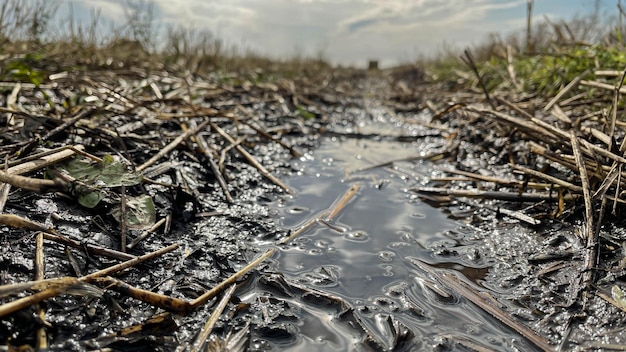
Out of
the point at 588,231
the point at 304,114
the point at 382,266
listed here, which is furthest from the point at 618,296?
the point at 304,114

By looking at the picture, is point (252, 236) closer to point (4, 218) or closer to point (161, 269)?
point (161, 269)

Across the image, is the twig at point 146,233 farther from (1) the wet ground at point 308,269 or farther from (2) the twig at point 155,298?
(2) the twig at point 155,298

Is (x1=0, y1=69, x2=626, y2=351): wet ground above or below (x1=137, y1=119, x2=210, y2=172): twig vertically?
below

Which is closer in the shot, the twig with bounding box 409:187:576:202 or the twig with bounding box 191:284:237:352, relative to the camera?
the twig with bounding box 191:284:237:352

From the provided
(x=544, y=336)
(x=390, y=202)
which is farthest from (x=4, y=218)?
(x=390, y=202)

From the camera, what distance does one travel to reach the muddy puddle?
1.31 metres

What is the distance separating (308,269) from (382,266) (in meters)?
0.33

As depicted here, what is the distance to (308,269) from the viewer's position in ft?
5.60

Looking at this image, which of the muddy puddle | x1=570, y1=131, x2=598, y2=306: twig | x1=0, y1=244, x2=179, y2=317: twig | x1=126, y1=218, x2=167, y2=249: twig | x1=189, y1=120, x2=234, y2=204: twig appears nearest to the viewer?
x1=0, y1=244, x2=179, y2=317: twig

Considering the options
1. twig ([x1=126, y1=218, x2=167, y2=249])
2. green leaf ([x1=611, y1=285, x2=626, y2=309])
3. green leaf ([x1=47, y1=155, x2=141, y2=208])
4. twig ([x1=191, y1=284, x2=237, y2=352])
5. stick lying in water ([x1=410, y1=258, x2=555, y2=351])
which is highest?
green leaf ([x1=47, y1=155, x2=141, y2=208])

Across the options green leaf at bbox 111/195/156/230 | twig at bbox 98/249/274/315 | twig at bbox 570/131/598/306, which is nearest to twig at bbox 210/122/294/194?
green leaf at bbox 111/195/156/230

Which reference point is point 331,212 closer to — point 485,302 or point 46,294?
point 485,302

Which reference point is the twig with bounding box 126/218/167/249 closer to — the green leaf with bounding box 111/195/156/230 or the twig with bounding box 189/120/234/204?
the green leaf with bounding box 111/195/156/230

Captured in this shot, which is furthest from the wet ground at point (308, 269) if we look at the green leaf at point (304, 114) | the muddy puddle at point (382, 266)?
the green leaf at point (304, 114)
